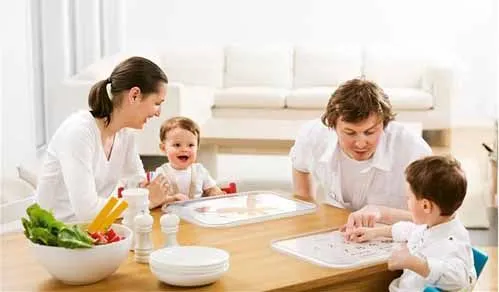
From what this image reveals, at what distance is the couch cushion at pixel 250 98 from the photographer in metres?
6.97

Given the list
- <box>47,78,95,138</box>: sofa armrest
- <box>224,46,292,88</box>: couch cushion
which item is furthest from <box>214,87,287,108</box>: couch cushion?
<box>47,78,95,138</box>: sofa armrest

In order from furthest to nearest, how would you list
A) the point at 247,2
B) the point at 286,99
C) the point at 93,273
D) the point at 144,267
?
1. the point at 247,2
2. the point at 286,99
3. the point at 144,267
4. the point at 93,273

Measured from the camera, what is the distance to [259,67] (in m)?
7.52

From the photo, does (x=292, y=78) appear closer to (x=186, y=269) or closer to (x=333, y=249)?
(x=333, y=249)

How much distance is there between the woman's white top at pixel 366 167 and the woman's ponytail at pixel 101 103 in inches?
24.9

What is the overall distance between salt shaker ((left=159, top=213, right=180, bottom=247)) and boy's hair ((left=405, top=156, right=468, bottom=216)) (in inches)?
22.2

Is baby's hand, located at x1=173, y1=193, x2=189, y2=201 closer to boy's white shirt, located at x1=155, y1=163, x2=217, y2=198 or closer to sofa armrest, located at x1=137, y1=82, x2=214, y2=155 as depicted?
boy's white shirt, located at x1=155, y1=163, x2=217, y2=198

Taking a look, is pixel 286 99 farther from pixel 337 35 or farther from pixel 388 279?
pixel 388 279

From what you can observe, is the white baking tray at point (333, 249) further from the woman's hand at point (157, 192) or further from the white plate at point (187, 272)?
the woman's hand at point (157, 192)

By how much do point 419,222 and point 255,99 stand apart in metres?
5.14

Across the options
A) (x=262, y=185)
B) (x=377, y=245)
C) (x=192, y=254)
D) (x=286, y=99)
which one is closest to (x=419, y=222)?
(x=377, y=245)

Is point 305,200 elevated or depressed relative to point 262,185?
elevated

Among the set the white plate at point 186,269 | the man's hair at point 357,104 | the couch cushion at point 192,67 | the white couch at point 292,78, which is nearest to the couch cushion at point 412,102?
the white couch at point 292,78

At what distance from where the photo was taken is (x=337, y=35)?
851 centimetres
